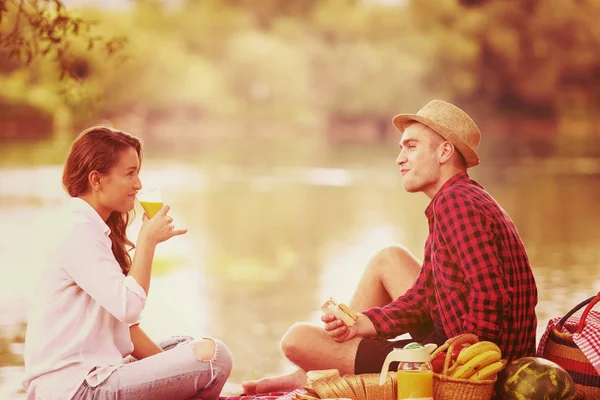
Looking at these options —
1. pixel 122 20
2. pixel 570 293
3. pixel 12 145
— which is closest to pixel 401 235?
pixel 570 293

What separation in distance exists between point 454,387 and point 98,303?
1066mm

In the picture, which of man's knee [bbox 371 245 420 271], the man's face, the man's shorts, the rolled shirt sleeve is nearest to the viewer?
the rolled shirt sleeve

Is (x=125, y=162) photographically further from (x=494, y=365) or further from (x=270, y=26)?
(x=270, y=26)

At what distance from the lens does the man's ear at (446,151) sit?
315 centimetres

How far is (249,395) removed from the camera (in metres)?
3.61

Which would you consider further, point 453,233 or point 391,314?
point 391,314

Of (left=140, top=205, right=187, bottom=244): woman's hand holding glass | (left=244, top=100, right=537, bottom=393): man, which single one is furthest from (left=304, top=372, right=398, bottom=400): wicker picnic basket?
(left=140, top=205, right=187, bottom=244): woman's hand holding glass

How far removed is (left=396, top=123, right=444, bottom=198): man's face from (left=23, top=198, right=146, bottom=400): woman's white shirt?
3.23ft

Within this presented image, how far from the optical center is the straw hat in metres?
3.13

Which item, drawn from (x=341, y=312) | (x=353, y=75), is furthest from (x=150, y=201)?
(x=353, y=75)

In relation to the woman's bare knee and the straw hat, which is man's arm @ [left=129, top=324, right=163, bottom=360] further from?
the straw hat

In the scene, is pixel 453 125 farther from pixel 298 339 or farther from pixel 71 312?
pixel 71 312

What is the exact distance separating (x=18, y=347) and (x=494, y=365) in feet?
11.8

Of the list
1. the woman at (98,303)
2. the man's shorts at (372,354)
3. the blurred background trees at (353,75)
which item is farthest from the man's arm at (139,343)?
the blurred background trees at (353,75)
